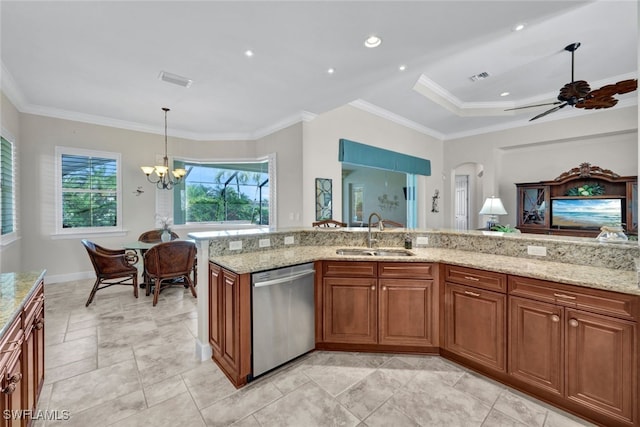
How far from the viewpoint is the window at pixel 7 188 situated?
3533mm

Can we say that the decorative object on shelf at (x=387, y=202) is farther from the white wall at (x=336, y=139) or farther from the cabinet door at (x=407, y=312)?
the cabinet door at (x=407, y=312)

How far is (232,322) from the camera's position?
2.05m

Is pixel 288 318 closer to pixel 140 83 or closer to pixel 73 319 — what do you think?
pixel 73 319

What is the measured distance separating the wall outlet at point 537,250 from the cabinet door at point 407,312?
88 cm

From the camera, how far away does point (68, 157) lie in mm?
4668

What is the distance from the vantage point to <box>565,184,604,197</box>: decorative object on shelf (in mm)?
4957

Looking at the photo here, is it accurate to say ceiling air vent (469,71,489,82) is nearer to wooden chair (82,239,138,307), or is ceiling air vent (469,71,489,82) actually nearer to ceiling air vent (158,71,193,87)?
ceiling air vent (158,71,193,87)

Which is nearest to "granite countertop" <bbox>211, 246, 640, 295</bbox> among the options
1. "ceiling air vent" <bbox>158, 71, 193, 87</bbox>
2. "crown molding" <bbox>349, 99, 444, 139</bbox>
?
"ceiling air vent" <bbox>158, 71, 193, 87</bbox>

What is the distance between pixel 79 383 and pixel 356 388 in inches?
82.9

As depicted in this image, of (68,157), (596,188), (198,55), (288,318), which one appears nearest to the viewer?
(288,318)

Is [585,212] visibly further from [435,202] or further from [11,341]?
[11,341]

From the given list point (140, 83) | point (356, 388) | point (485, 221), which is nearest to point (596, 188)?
point (485, 221)

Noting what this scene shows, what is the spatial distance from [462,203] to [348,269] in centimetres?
637

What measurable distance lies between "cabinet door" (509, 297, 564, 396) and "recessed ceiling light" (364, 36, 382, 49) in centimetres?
254
